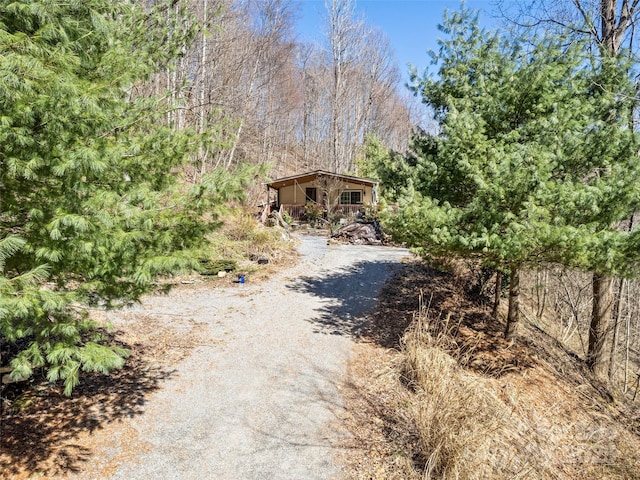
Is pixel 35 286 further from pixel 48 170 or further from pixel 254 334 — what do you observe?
pixel 254 334

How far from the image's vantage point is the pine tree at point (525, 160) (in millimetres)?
4578

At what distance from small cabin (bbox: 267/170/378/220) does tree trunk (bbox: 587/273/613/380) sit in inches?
547

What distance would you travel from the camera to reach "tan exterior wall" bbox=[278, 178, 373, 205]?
22955 mm

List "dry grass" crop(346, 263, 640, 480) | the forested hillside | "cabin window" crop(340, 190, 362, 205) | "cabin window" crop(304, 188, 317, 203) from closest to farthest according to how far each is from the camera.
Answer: "dry grass" crop(346, 263, 640, 480), the forested hillside, "cabin window" crop(340, 190, 362, 205), "cabin window" crop(304, 188, 317, 203)

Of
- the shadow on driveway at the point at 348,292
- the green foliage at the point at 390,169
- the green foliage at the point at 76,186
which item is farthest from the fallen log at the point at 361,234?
the green foliage at the point at 76,186

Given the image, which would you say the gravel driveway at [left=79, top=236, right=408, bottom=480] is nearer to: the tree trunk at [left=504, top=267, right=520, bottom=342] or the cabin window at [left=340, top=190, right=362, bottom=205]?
the tree trunk at [left=504, top=267, right=520, bottom=342]

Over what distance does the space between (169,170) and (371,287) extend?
765 centimetres

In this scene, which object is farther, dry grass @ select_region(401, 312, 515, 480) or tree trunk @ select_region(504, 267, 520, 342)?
tree trunk @ select_region(504, 267, 520, 342)

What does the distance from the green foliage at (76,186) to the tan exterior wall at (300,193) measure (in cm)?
1972

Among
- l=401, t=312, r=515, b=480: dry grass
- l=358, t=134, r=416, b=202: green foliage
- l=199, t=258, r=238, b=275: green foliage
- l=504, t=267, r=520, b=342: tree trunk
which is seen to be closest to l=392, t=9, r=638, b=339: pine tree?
l=358, t=134, r=416, b=202: green foliage

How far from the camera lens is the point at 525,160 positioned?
4.73 metres

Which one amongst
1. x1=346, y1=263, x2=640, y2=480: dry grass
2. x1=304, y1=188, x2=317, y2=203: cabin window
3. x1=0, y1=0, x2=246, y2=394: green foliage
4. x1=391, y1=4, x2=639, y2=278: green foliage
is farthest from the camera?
x1=304, y1=188, x2=317, y2=203: cabin window

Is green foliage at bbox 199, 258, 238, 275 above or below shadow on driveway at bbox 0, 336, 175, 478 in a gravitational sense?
above

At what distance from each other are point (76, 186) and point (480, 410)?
415 cm
